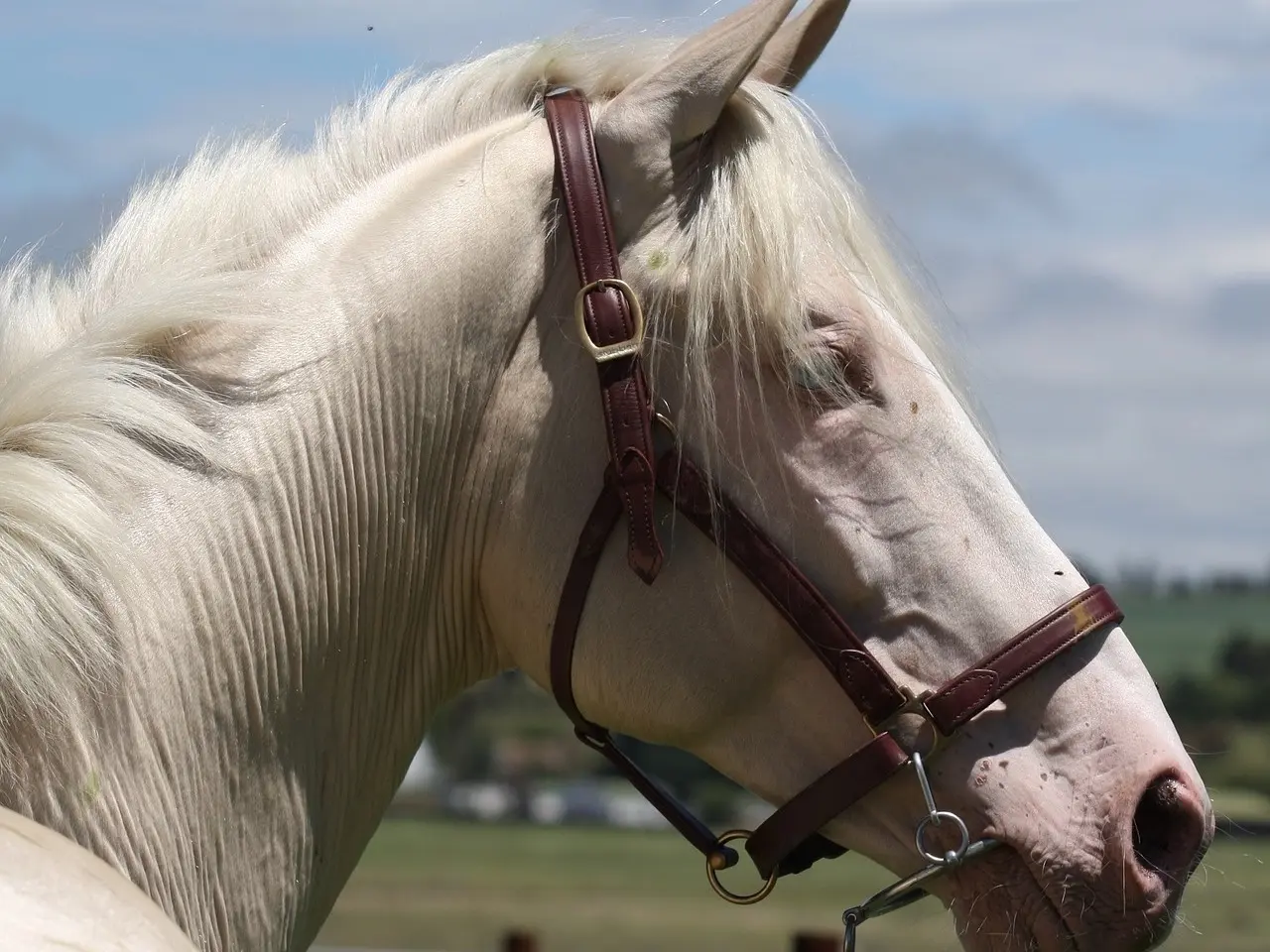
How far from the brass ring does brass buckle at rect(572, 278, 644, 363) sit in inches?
39.3

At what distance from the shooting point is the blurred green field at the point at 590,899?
3198cm

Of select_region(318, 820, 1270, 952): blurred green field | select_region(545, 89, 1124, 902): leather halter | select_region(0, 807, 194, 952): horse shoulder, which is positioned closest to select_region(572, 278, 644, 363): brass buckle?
select_region(545, 89, 1124, 902): leather halter

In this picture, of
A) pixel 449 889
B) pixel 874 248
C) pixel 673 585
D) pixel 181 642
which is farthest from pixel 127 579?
pixel 449 889

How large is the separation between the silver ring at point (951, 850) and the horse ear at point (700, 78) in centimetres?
133

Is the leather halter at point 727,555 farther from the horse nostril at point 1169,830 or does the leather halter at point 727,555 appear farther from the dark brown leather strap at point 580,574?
the horse nostril at point 1169,830

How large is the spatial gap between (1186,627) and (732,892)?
81576mm

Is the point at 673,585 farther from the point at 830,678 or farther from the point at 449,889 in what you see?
the point at 449,889

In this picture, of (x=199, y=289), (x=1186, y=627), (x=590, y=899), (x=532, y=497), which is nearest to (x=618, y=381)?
(x=532, y=497)

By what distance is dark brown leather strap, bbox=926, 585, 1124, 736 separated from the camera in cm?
259

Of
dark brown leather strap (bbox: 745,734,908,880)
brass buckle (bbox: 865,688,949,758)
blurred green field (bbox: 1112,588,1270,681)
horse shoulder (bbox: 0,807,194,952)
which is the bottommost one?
blurred green field (bbox: 1112,588,1270,681)

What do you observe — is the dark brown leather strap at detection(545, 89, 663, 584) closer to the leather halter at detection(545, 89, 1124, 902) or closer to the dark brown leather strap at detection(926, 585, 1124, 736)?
the leather halter at detection(545, 89, 1124, 902)

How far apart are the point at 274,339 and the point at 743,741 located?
3.76ft

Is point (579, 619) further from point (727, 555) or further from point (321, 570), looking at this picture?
point (321, 570)

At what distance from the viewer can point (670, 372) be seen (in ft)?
8.85
